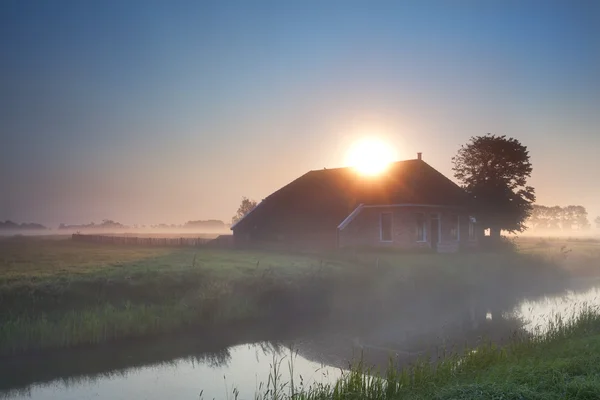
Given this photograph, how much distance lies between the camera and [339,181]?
36188 millimetres

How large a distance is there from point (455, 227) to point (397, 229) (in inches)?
213

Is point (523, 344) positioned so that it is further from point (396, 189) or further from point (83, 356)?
point (396, 189)

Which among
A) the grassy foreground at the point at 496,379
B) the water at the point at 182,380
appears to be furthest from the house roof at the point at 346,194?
the grassy foreground at the point at 496,379

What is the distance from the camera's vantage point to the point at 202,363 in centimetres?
1392

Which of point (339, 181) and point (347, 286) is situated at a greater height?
point (339, 181)

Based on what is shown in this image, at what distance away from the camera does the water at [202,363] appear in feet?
38.2

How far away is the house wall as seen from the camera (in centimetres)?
3147

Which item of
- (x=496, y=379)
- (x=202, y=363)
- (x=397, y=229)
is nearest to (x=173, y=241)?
(x=397, y=229)

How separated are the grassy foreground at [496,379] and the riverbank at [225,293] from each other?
6611mm

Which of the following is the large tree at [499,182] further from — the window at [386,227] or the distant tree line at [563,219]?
the distant tree line at [563,219]

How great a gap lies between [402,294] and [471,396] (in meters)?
16.5

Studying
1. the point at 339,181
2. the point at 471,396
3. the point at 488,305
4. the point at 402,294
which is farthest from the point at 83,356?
the point at 339,181

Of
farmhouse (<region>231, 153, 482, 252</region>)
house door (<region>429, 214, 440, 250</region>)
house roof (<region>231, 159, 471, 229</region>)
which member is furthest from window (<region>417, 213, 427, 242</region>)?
house roof (<region>231, 159, 471, 229</region>)

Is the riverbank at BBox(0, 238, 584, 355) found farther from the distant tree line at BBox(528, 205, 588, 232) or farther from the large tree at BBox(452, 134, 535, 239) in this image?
the distant tree line at BBox(528, 205, 588, 232)
